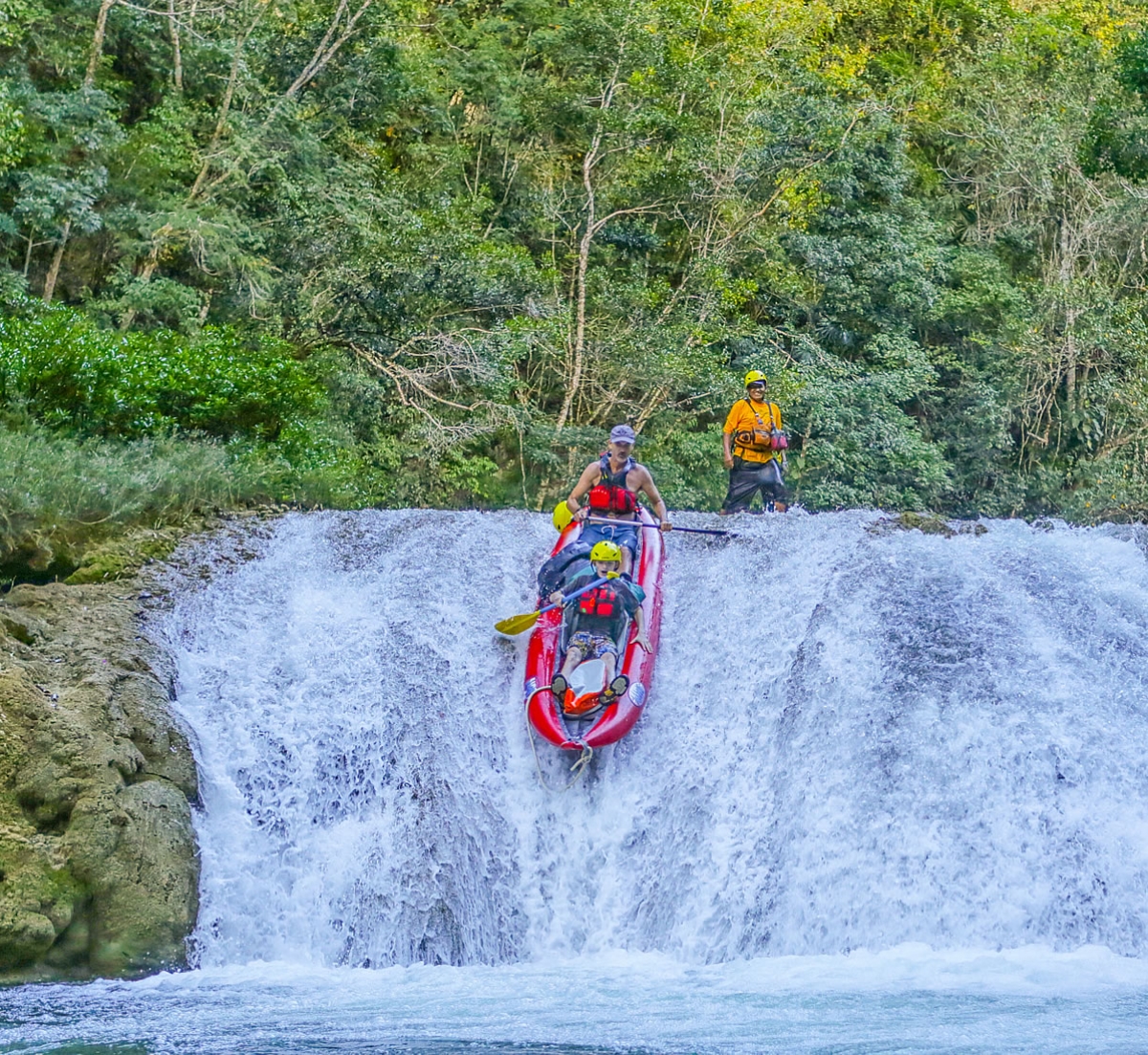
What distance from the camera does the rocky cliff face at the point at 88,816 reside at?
665cm

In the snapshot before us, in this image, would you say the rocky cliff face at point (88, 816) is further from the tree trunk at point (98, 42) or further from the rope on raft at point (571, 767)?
the tree trunk at point (98, 42)

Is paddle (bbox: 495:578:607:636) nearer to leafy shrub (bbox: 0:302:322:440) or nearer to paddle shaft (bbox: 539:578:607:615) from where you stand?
paddle shaft (bbox: 539:578:607:615)

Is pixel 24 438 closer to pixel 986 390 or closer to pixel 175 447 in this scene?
pixel 175 447

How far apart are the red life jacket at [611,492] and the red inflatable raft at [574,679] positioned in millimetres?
445

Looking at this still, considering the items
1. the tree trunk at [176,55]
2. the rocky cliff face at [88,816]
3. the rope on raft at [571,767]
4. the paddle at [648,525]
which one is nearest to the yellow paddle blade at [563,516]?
the paddle at [648,525]

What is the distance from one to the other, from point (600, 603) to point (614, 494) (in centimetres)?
135

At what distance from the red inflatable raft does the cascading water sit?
0.28 m

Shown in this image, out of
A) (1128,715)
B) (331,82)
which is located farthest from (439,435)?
(1128,715)

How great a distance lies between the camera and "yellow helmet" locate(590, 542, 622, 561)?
8938 millimetres

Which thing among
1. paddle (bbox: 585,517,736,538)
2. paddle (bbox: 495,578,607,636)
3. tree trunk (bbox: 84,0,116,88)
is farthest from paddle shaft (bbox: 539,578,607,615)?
tree trunk (bbox: 84,0,116,88)

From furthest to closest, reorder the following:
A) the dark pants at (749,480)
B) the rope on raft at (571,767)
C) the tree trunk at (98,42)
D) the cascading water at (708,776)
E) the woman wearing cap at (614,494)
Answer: the tree trunk at (98,42) < the dark pants at (749,480) < the woman wearing cap at (614,494) < the rope on raft at (571,767) < the cascading water at (708,776)

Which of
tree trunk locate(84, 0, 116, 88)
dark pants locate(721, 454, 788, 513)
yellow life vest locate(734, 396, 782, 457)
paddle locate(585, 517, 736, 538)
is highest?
tree trunk locate(84, 0, 116, 88)

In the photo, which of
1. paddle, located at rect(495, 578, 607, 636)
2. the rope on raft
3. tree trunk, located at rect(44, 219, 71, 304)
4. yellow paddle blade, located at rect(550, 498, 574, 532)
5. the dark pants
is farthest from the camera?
tree trunk, located at rect(44, 219, 71, 304)

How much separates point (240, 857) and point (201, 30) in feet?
44.9
